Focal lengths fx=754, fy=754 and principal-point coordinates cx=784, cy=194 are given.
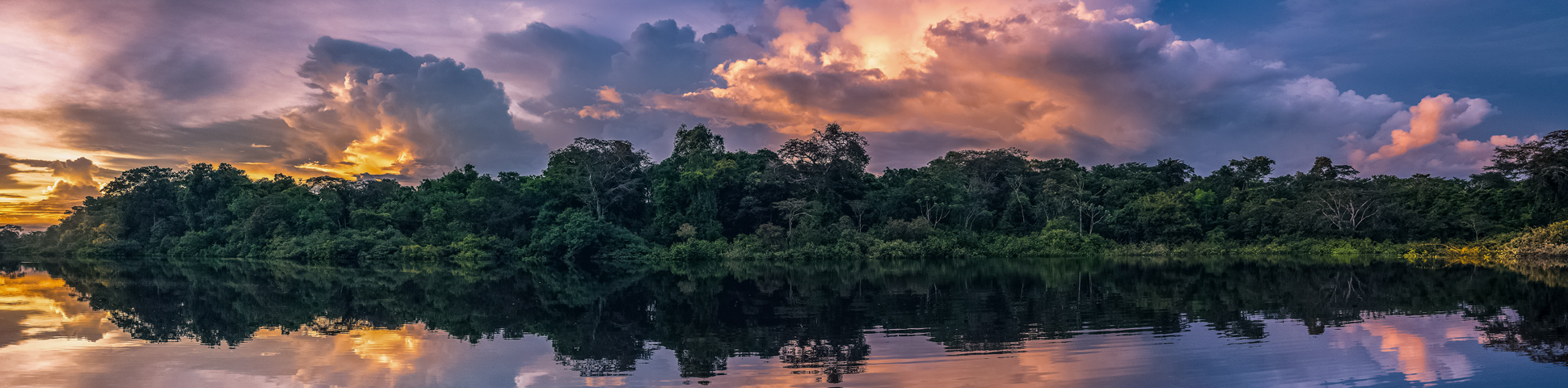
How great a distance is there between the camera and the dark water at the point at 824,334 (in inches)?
308

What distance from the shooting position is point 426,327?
12.0m

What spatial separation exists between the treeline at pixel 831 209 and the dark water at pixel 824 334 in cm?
1875

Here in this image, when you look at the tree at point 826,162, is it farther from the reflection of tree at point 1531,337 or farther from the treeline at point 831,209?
the reflection of tree at point 1531,337

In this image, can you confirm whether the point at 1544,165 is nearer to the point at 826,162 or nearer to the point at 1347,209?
the point at 1347,209

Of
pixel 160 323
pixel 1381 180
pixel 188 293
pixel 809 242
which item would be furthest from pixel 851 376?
pixel 1381 180

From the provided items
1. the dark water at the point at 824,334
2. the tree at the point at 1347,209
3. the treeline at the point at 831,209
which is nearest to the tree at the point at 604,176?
the treeline at the point at 831,209

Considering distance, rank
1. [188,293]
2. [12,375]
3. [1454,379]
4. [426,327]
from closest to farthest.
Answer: [1454,379] < [12,375] < [426,327] < [188,293]

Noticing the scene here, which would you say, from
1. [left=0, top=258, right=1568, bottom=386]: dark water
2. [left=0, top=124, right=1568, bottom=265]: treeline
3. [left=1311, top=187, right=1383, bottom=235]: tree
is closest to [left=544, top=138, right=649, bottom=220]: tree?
[left=0, top=124, right=1568, bottom=265]: treeline

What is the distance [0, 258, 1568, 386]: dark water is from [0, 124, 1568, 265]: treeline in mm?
18753

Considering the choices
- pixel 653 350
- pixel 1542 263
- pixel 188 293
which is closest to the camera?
pixel 653 350

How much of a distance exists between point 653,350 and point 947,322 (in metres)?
4.63

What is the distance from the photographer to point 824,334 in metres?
10.6

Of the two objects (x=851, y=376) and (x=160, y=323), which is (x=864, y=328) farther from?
(x=160, y=323)

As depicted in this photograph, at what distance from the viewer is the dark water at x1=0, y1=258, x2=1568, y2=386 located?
783cm
